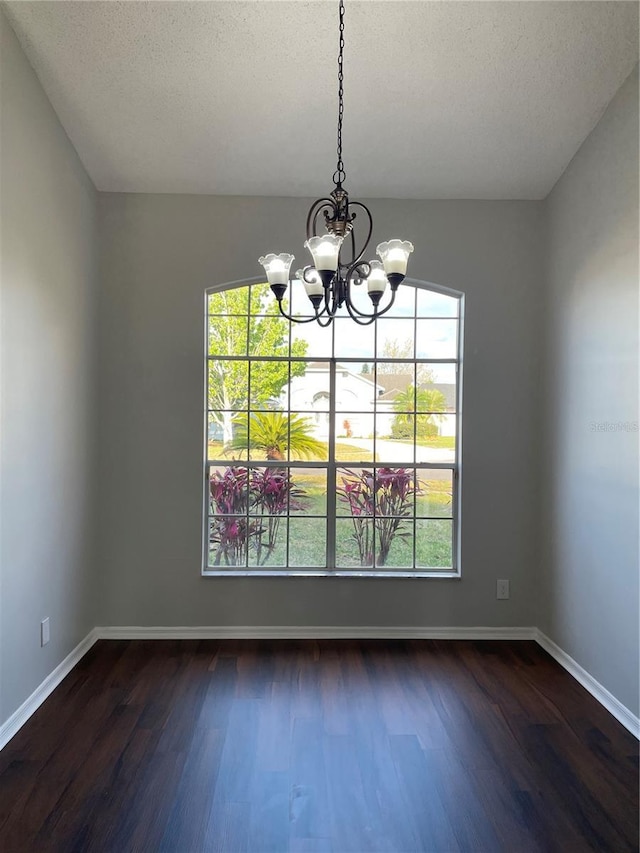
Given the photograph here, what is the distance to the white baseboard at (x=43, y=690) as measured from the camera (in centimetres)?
224

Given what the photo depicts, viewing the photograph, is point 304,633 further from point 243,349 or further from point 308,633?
point 243,349

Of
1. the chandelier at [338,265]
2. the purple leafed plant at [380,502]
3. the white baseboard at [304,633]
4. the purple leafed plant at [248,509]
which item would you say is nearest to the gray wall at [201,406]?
the white baseboard at [304,633]

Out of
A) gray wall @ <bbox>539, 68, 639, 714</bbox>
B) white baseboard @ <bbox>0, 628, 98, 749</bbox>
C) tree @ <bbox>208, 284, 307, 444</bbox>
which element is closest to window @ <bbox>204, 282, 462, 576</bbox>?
tree @ <bbox>208, 284, 307, 444</bbox>

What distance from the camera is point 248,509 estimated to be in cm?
340

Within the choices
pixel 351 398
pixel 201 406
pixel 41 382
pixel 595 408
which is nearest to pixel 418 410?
pixel 351 398

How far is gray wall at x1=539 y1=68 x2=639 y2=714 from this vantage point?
2.46 m

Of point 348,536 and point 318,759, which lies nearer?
point 318,759

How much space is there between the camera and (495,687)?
8.91ft

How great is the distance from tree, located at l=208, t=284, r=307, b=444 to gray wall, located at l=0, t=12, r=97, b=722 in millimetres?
786

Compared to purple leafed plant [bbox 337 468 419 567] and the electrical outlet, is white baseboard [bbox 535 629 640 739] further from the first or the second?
purple leafed plant [bbox 337 468 419 567]

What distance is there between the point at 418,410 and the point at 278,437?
980mm

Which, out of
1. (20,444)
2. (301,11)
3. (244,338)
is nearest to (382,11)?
(301,11)

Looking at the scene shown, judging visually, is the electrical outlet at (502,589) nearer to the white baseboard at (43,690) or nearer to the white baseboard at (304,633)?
the white baseboard at (304,633)

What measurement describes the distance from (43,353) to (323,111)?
1.98 m
